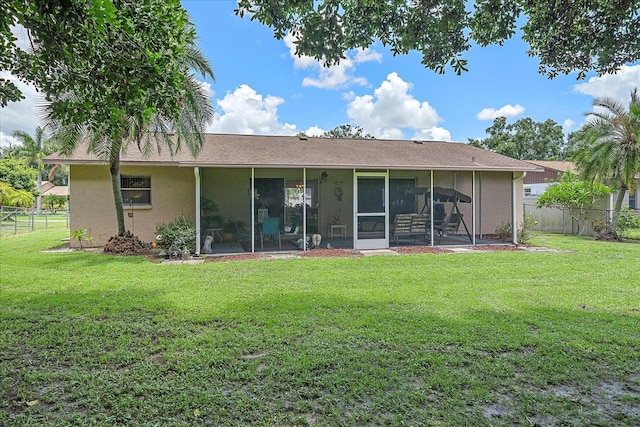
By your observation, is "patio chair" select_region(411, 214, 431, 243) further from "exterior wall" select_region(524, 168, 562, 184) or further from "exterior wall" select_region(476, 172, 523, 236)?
"exterior wall" select_region(524, 168, 562, 184)

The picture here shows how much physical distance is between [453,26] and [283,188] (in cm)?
839

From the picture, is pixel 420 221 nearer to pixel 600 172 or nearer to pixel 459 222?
pixel 459 222

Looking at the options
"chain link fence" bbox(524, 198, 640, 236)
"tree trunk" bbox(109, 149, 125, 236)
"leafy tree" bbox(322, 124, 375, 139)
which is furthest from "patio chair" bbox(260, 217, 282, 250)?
"leafy tree" bbox(322, 124, 375, 139)

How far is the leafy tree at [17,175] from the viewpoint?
35312mm

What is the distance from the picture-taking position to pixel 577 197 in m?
15.3

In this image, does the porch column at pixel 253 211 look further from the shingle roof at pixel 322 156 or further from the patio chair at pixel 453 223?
the patio chair at pixel 453 223

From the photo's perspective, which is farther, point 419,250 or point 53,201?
point 53,201

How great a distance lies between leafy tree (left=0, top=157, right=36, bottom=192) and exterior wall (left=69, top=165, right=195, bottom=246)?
30.1 metres

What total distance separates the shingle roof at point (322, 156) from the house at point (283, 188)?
4 centimetres

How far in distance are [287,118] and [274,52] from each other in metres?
16.1

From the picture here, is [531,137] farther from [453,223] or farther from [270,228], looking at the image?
[270,228]

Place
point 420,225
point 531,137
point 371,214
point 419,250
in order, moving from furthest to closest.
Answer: point 531,137 → point 420,225 → point 371,214 → point 419,250

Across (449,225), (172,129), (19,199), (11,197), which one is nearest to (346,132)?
(19,199)

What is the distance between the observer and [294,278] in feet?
24.2
